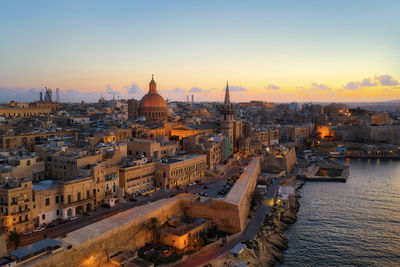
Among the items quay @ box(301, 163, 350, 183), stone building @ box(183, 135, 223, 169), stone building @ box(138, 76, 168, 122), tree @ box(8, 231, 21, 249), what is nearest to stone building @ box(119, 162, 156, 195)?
stone building @ box(183, 135, 223, 169)

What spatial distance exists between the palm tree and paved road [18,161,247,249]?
2.80 meters

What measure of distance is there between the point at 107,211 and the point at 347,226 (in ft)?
62.1

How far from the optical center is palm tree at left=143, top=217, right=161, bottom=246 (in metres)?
21.8

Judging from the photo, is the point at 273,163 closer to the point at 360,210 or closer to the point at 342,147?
the point at 360,210

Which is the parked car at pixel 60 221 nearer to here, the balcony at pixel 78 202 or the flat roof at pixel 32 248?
the balcony at pixel 78 202

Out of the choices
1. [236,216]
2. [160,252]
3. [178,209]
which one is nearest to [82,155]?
[178,209]

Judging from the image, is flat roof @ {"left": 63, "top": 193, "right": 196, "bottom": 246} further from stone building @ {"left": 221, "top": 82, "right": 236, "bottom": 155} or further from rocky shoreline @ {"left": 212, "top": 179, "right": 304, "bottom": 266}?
stone building @ {"left": 221, "top": 82, "right": 236, "bottom": 155}

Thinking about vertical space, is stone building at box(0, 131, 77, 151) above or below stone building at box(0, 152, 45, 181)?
above

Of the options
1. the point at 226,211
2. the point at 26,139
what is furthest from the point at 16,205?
the point at 26,139

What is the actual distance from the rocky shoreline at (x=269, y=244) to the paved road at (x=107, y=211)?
17.1ft

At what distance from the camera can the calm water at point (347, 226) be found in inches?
927

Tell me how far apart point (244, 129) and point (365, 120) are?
1925 inches

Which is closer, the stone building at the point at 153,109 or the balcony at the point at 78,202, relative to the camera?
Result: the balcony at the point at 78,202

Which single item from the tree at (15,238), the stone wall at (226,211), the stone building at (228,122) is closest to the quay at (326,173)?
the stone building at (228,122)
